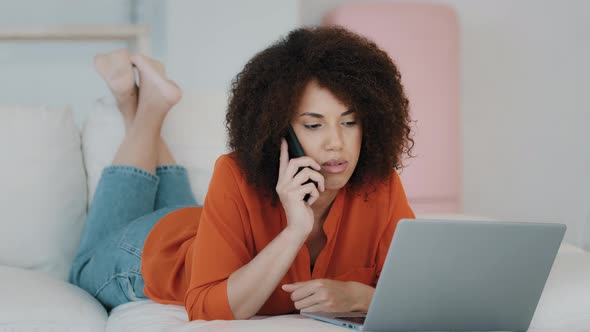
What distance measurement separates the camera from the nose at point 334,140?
150 cm

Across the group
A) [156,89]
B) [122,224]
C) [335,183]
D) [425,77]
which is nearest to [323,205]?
[335,183]

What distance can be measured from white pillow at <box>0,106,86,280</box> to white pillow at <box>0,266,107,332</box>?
0.78 ft

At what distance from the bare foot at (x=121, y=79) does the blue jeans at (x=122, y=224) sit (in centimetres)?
22

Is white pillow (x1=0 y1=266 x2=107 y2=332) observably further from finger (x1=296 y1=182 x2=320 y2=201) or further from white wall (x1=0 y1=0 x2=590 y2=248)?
white wall (x1=0 y1=0 x2=590 y2=248)

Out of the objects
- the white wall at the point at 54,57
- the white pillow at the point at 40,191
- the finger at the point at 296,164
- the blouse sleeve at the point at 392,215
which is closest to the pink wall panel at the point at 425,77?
the white wall at the point at 54,57

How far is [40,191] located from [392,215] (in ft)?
3.40

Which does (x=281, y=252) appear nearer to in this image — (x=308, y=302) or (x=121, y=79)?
(x=308, y=302)

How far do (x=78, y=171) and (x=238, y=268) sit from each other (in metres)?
0.97

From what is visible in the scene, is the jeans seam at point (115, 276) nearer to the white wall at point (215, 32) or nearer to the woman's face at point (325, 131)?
the woman's face at point (325, 131)

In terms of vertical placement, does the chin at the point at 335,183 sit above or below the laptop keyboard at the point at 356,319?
above

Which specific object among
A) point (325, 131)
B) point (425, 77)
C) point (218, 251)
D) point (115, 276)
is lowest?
point (115, 276)

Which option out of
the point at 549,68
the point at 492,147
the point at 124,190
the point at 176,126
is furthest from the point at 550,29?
the point at 124,190

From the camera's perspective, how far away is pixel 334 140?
1497 mm

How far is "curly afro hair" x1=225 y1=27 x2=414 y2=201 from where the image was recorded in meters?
1.52
